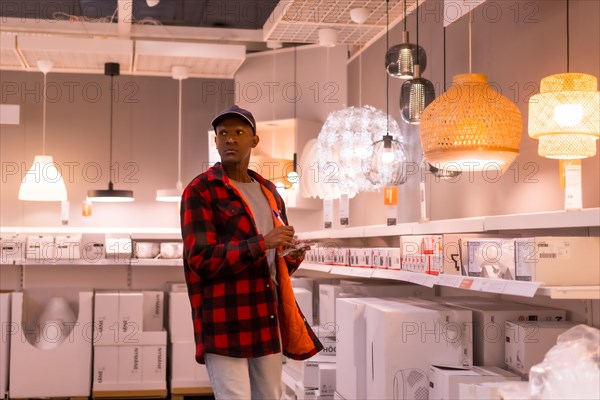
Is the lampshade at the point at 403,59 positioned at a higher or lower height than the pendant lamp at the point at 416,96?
higher

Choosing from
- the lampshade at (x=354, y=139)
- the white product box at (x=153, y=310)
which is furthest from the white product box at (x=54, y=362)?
the lampshade at (x=354, y=139)

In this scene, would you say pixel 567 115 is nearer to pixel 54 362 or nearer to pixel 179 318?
pixel 179 318

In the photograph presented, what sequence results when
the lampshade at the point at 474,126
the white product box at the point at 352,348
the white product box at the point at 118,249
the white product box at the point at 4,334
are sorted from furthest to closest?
the white product box at the point at 118,249 < the white product box at the point at 4,334 < the white product box at the point at 352,348 < the lampshade at the point at 474,126

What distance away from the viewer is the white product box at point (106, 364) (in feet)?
21.6

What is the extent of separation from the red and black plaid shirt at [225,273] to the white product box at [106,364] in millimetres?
4114

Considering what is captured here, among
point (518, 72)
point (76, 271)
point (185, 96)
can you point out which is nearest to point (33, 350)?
point (76, 271)

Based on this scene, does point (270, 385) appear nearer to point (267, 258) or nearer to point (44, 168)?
point (267, 258)

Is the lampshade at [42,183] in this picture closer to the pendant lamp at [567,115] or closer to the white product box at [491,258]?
the white product box at [491,258]

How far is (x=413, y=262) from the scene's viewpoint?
3508 mm

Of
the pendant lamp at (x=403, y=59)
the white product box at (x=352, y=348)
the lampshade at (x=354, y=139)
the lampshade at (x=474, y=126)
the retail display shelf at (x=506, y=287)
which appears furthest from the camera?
the lampshade at (x=354, y=139)

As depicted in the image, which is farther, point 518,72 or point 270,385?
point 518,72

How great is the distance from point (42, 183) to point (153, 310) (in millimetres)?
1368

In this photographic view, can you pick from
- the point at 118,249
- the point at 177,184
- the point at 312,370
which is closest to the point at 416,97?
the point at 312,370

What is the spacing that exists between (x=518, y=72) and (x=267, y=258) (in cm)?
167
